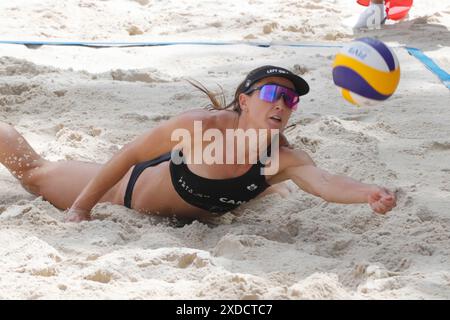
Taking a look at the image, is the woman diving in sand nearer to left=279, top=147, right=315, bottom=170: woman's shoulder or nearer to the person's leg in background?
left=279, top=147, right=315, bottom=170: woman's shoulder

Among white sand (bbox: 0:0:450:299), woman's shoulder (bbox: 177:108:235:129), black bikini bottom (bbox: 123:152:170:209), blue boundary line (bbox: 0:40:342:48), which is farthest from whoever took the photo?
blue boundary line (bbox: 0:40:342:48)

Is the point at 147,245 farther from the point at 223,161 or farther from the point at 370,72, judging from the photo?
the point at 370,72

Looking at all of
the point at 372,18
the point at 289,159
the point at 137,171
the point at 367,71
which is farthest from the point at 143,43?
the point at 367,71

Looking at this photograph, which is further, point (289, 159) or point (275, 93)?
point (289, 159)

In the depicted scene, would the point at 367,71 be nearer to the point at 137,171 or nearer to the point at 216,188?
the point at 216,188

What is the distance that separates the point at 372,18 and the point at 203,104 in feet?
7.82

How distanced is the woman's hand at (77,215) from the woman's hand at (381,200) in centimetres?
104

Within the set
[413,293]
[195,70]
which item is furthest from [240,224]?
[195,70]

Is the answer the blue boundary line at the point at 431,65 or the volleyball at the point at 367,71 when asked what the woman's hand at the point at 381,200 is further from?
the blue boundary line at the point at 431,65

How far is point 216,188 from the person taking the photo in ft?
9.75

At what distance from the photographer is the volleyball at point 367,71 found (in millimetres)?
2842

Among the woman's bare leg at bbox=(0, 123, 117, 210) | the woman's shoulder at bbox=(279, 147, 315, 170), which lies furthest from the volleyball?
the woman's bare leg at bbox=(0, 123, 117, 210)

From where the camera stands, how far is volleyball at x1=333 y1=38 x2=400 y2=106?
284 centimetres

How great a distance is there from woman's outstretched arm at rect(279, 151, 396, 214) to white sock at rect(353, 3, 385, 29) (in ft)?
11.6
